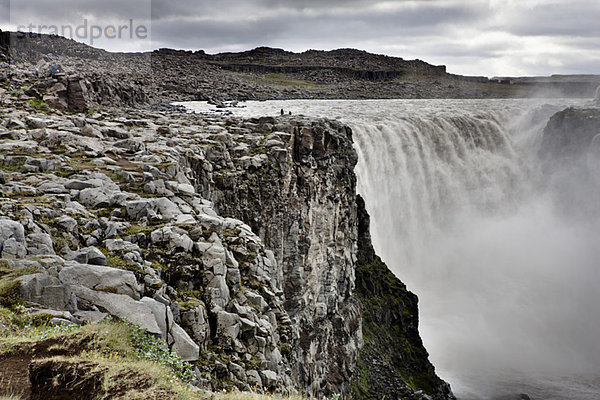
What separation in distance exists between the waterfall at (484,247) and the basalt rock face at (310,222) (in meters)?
12.7

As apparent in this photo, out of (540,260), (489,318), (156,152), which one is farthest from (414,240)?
(156,152)

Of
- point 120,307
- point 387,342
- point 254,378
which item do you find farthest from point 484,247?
point 120,307

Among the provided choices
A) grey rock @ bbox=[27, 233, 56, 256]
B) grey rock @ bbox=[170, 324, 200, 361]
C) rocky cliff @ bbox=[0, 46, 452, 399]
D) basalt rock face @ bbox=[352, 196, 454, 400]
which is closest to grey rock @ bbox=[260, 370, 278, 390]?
rocky cliff @ bbox=[0, 46, 452, 399]

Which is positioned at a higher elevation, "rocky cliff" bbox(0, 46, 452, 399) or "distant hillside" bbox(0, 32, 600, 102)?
"distant hillside" bbox(0, 32, 600, 102)

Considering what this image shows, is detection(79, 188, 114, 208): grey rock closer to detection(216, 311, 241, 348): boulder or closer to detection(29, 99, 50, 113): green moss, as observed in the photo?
detection(216, 311, 241, 348): boulder

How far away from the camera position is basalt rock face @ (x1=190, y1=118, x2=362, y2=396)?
25.0m

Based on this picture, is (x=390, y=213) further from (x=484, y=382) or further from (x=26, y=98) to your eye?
(x=26, y=98)

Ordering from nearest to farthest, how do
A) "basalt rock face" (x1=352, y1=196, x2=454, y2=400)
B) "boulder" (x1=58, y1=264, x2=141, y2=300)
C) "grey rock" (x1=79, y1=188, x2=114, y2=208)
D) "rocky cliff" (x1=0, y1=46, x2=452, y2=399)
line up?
"boulder" (x1=58, y1=264, x2=141, y2=300), "rocky cliff" (x1=0, y1=46, x2=452, y2=399), "grey rock" (x1=79, y1=188, x2=114, y2=208), "basalt rock face" (x1=352, y1=196, x2=454, y2=400)

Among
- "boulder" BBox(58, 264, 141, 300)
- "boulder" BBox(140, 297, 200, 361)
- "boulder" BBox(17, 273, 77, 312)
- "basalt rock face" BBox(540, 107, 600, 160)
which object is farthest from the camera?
"basalt rock face" BBox(540, 107, 600, 160)

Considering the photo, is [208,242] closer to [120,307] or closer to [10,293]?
[120,307]

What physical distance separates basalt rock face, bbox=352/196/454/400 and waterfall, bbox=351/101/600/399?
4.33 meters

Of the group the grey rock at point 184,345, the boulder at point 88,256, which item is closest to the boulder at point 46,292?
the boulder at point 88,256

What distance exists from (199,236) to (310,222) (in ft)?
54.6

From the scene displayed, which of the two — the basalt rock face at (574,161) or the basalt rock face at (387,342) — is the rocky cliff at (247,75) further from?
the basalt rock face at (574,161)
